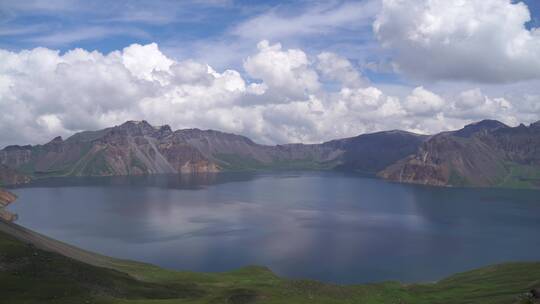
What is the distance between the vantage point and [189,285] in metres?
100

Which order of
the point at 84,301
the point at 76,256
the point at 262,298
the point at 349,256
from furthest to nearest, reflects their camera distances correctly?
the point at 349,256, the point at 76,256, the point at 262,298, the point at 84,301

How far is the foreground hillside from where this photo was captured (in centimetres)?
7125

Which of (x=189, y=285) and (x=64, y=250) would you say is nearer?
(x=189, y=285)

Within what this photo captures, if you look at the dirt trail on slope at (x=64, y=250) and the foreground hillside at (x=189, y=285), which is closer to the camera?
the foreground hillside at (x=189, y=285)

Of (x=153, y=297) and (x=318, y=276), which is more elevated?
(x=153, y=297)

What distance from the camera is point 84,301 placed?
67.8m

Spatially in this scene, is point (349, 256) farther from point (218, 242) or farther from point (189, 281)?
point (189, 281)

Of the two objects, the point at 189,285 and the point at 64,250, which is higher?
the point at 64,250

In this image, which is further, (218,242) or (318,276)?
(218,242)

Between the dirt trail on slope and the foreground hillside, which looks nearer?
the foreground hillside

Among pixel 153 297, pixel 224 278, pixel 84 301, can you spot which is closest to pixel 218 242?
pixel 224 278

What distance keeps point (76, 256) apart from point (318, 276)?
70.1 meters

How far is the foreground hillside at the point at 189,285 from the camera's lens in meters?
71.2

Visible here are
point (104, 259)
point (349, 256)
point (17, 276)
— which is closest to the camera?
point (17, 276)
